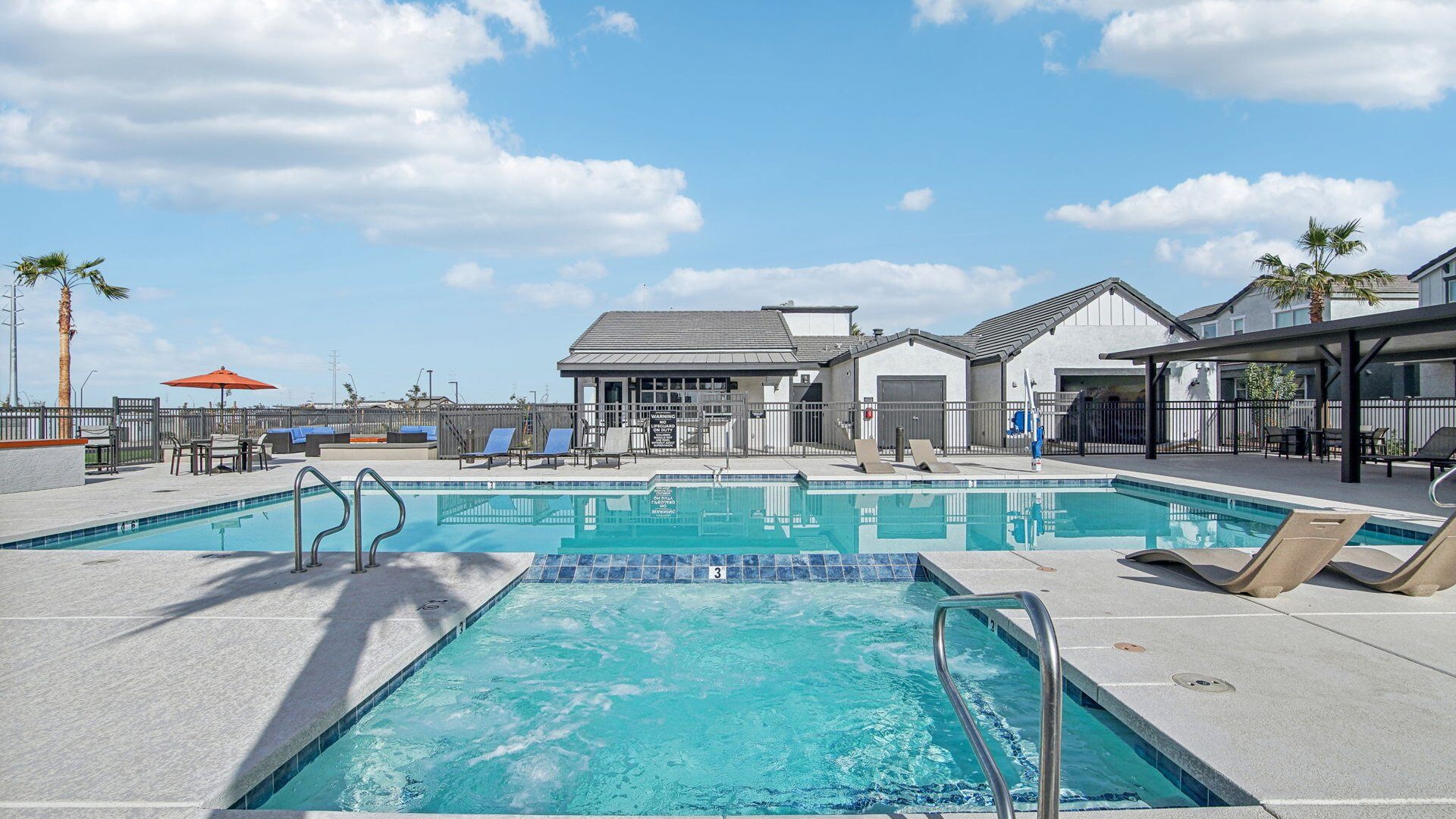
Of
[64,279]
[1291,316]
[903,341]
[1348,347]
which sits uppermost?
[64,279]

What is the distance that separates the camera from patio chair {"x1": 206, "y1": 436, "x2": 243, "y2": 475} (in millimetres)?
14531

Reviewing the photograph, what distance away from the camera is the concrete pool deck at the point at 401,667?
265cm

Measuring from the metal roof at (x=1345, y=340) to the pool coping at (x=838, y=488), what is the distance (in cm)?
303

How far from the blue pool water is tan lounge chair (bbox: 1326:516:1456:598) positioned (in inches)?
110

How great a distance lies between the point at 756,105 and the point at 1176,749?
18.8m

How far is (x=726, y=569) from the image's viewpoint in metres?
6.99

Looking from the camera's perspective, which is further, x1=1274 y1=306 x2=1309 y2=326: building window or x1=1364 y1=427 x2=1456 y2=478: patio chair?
x1=1274 y1=306 x2=1309 y2=326: building window

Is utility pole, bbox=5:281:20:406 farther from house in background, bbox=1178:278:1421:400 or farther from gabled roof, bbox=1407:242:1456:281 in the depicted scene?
gabled roof, bbox=1407:242:1456:281

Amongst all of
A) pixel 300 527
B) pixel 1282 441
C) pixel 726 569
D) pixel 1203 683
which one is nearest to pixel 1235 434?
pixel 1282 441

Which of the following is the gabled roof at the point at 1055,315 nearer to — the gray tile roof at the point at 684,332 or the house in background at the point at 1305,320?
the house in background at the point at 1305,320

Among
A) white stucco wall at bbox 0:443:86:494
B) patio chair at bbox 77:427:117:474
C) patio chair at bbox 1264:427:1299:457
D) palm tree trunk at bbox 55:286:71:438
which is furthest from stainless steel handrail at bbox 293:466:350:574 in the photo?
palm tree trunk at bbox 55:286:71:438

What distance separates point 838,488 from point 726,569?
6.45 meters

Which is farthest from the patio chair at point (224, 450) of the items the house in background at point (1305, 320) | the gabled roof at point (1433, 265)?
A: the gabled roof at point (1433, 265)

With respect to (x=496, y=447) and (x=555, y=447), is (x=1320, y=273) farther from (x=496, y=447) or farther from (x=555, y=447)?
(x=496, y=447)
